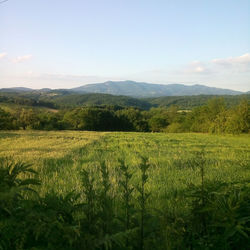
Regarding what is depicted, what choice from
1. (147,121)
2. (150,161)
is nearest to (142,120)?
(147,121)

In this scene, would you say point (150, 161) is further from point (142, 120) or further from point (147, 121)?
point (147, 121)

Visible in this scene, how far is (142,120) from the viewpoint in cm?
8019

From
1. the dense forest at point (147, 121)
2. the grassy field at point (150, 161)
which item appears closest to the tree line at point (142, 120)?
the dense forest at point (147, 121)

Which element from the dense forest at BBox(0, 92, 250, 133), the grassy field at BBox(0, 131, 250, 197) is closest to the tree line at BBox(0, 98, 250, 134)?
the dense forest at BBox(0, 92, 250, 133)

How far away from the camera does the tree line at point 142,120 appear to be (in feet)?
123

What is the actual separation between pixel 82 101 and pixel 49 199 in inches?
7695

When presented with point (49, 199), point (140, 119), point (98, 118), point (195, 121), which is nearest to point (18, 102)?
point (98, 118)

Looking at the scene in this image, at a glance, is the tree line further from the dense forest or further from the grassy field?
the grassy field

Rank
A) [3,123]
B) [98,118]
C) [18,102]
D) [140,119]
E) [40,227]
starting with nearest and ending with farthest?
[40,227], [3,123], [98,118], [140,119], [18,102]

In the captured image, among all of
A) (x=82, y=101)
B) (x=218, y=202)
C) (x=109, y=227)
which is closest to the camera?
(x=109, y=227)

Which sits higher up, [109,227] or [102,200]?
[102,200]

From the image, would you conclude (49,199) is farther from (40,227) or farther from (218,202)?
(218,202)

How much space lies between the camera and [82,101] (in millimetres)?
A: 191875

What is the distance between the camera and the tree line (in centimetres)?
3748
